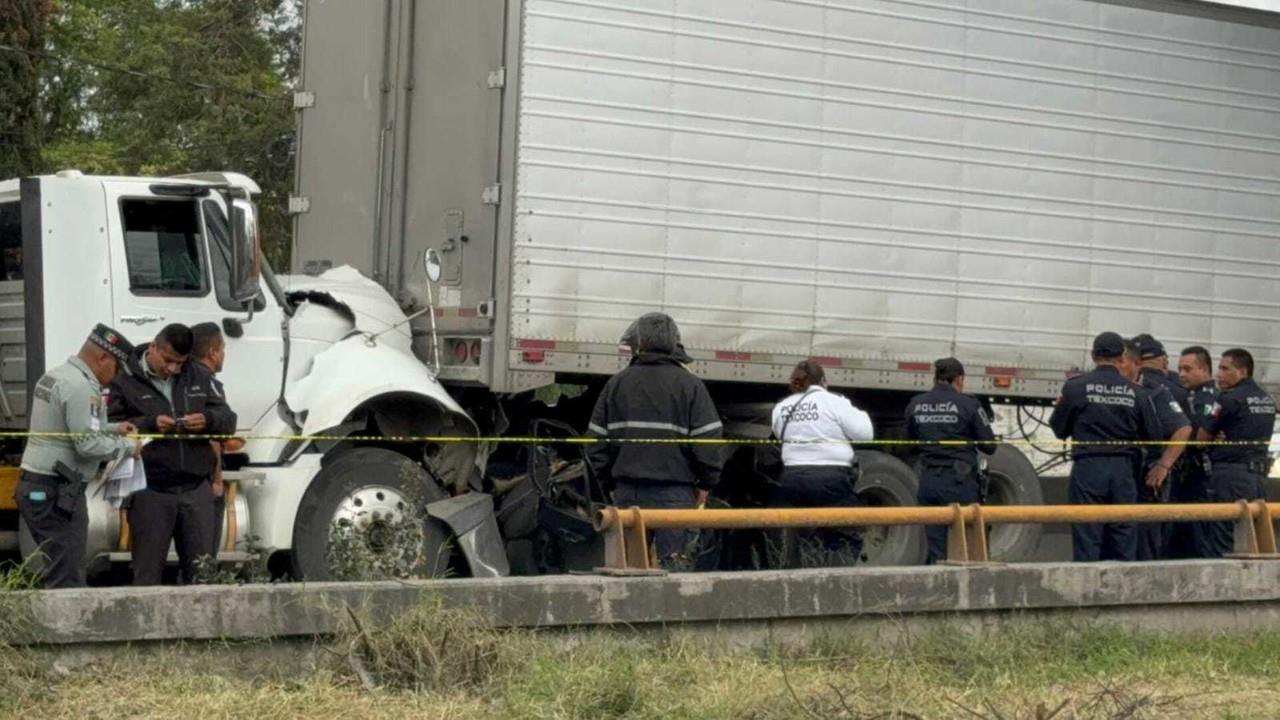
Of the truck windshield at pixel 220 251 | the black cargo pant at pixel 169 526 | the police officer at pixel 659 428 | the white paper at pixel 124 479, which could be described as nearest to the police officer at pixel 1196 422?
the police officer at pixel 659 428

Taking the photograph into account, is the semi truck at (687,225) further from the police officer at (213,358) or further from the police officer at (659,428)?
the police officer at (659,428)

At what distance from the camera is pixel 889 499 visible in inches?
540

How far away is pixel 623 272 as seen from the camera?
499 inches

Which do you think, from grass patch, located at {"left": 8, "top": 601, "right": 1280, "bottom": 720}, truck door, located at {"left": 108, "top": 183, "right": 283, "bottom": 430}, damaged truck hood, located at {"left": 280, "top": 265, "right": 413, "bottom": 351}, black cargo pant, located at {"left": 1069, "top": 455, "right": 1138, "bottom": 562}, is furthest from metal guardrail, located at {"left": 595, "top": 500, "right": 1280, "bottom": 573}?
damaged truck hood, located at {"left": 280, "top": 265, "right": 413, "bottom": 351}

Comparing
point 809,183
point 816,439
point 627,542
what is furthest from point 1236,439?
point 627,542

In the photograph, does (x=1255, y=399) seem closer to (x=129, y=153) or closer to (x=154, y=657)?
(x=154, y=657)

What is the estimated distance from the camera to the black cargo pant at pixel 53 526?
9641mm

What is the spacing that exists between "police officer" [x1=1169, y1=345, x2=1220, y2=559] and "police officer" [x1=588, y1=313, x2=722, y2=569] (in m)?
4.25

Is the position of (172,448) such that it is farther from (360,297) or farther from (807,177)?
(807,177)

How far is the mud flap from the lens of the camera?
11484 mm

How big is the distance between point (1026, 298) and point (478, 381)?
162 inches

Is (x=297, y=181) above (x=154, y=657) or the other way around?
above

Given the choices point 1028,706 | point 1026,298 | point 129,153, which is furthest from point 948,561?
point 129,153

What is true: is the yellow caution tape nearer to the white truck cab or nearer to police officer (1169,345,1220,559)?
the white truck cab
